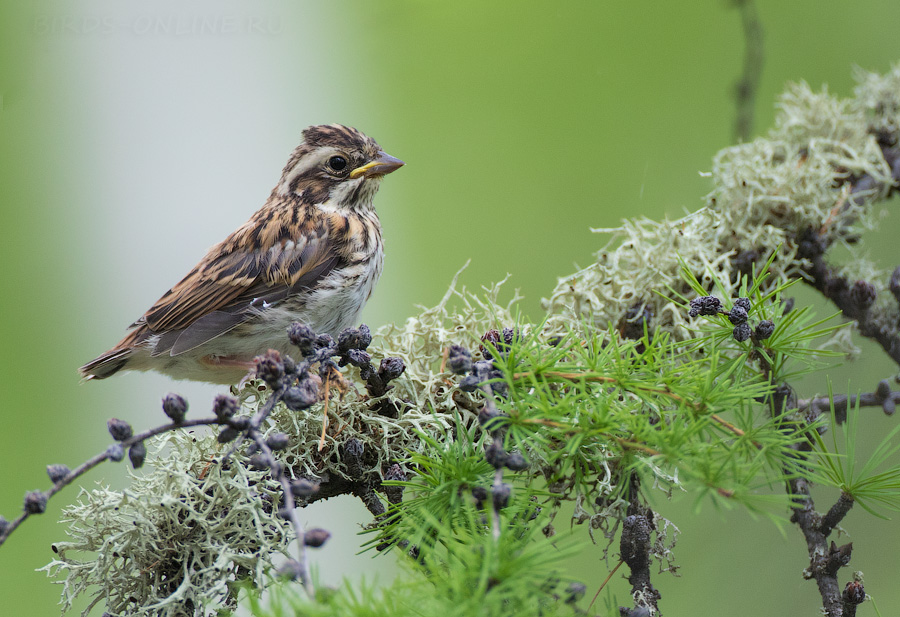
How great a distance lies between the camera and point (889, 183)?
5.34 feet

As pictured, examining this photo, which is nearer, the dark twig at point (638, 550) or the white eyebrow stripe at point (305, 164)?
the dark twig at point (638, 550)

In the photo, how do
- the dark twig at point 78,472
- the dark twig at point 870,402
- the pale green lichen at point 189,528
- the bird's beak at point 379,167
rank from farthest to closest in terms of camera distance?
the bird's beak at point 379,167, the dark twig at point 870,402, the pale green lichen at point 189,528, the dark twig at point 78,472

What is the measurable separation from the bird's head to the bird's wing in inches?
7.1

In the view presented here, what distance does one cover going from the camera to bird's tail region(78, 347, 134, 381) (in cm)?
148

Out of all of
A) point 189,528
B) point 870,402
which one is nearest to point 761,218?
point 870,402

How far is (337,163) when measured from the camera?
5.78 feet

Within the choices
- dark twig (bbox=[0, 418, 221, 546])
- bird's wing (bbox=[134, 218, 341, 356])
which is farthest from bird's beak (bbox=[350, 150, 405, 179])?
dark twig (bbox=[0, 418, 221, 546])

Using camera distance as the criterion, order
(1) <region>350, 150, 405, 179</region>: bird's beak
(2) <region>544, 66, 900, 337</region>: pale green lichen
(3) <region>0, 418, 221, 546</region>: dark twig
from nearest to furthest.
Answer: (3) <region>0, 418, 221, 546</region>: dark twig, (2) <region>544, 66, 900, 337</region>: pale green lichen, (1) <region>350, 150, 405, 179</region>: bird's beak

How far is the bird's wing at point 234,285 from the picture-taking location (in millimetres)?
1446

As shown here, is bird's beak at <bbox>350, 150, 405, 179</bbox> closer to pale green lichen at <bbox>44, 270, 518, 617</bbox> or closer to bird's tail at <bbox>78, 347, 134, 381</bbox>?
bird's tail at <bbox>78, 347, 134, 381</bbox>

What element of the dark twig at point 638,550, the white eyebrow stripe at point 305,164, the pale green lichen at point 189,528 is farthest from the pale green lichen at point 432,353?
the white eyebrow stripe at point 305,164

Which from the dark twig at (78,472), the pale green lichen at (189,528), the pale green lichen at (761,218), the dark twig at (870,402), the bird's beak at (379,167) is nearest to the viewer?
the dark twig at (78,472)

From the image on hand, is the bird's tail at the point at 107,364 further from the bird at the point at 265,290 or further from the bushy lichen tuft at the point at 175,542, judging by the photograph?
the bushy lichen tuft at the point at 175,542

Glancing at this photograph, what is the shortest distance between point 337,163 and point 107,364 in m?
0.70
